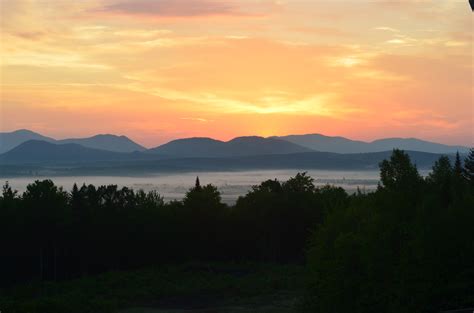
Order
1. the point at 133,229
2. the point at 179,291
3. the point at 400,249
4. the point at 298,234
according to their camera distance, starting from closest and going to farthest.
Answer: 1. the point at 400,249
2. the point at 179,291
3. the point at 133,229
4. the point at 298,234

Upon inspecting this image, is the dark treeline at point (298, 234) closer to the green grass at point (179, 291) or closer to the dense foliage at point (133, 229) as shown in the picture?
the dense foliage at point (133, 229)

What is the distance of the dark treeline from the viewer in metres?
25.9

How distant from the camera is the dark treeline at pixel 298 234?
2588 cm

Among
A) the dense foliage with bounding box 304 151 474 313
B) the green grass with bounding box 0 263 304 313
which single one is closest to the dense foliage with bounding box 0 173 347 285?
the green grass with bounding box 0 263 304 313

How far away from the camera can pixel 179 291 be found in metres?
54.1

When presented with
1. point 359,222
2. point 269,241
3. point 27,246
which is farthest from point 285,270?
point 359,222

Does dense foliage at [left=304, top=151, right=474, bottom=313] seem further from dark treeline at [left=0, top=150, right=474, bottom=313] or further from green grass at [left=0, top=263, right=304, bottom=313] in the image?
green grass at [left=0, top=263, right=304, bottom=313]

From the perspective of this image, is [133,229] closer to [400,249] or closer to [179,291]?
[179,291]

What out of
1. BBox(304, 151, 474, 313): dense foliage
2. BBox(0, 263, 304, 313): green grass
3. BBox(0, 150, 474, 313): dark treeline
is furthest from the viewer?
BBox(0, 263, 304, 313): green grass

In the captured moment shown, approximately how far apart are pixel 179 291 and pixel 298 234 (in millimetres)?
27111

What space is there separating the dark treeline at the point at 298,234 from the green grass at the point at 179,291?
457 cm

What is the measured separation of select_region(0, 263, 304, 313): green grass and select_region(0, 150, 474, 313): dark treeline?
4574 millimetres

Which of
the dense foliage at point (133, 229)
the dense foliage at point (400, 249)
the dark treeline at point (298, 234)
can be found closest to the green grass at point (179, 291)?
the dark treeline at point (298, 234)

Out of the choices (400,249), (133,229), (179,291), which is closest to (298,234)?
(133,229)
